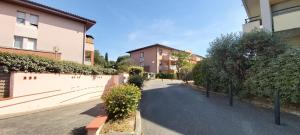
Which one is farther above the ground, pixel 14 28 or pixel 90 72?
pixel 14 28

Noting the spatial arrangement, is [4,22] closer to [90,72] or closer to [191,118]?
[90,72]

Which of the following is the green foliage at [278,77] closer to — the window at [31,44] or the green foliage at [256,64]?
the green foliage at [256,64]

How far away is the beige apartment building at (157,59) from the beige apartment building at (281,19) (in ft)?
121

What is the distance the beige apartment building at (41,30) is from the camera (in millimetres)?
17797

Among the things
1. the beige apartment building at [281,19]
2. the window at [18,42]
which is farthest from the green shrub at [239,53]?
the window at [18,42]

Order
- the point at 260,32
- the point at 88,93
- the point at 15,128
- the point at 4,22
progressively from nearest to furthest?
the point at 15,128, the point at 260,32, the point at 88,93, the point at 4,22

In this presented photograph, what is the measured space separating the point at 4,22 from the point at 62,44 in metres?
5.56

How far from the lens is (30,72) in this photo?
10750mm

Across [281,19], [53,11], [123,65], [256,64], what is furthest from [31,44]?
[281,19]

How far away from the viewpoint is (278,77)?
9328mm

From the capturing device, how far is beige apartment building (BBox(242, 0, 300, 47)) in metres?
13.5

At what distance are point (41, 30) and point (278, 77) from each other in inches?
811

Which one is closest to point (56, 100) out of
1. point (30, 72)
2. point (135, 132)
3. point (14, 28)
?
point (30, 72)

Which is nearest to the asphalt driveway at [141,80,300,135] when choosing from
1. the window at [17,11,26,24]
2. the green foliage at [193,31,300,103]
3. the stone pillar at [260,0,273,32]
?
the green foliage at [193,31,300,103]
